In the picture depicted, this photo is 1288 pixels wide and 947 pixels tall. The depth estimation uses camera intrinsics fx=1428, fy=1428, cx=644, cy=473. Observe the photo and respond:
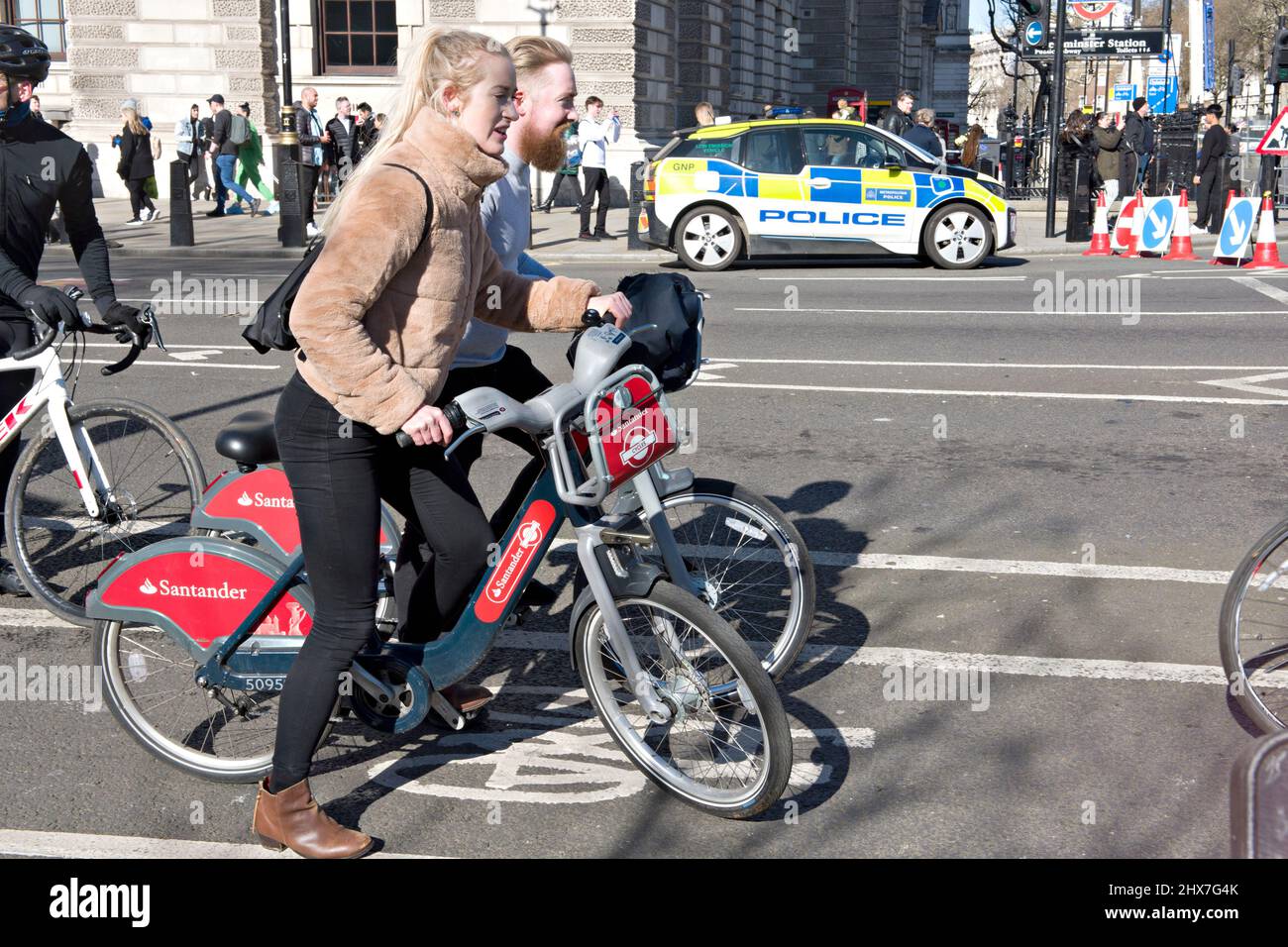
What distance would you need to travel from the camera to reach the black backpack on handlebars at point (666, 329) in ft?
12.3

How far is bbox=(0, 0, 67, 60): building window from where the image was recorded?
27922 millimetres

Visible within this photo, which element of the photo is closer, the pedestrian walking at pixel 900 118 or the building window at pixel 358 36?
the pedestrian walking at pixel 900 118

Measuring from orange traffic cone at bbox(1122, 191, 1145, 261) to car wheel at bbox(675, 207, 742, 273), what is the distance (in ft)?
16.8

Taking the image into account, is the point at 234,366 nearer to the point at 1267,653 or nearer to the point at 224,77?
the point at 1267,653

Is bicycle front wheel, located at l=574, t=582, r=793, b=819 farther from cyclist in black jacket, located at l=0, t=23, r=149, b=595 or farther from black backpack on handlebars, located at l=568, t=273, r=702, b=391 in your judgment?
cyclist in black jacket, located at l=0, t=23, r=149, b=595

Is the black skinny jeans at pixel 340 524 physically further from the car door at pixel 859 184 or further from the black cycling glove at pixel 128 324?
the car door at pixel 859 184

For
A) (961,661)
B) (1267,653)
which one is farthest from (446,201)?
(1267,653)

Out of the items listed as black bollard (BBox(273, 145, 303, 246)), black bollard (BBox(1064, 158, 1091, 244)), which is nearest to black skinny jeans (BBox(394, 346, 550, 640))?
black bollard (BBox(273, 145, 303, 246))

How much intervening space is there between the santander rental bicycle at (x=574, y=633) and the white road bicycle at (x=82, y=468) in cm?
124

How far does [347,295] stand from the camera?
3.09 meters

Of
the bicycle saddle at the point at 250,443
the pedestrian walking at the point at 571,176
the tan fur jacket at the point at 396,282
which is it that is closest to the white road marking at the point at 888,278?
the pedestrian walking at the point at 571,176

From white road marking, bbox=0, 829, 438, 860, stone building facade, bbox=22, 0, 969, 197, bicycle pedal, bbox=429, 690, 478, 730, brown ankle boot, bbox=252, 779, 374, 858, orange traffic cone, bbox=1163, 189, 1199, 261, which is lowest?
white road marking, bbox=0, 829, 438, 860

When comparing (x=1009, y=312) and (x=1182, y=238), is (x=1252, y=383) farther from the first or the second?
(x=1182, y=238)
